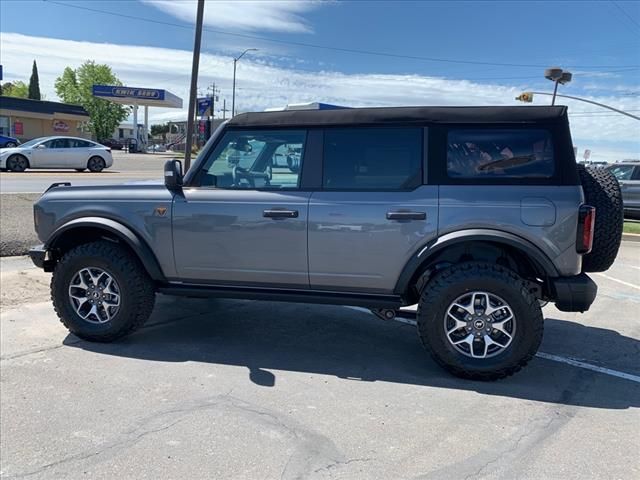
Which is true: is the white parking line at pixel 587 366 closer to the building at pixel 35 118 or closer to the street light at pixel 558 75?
the street light at pixel 558 75

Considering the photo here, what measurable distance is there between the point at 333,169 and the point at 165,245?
60.6 inches

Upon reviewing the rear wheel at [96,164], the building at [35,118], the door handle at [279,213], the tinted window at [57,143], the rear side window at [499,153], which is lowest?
the door handle at [279,213]

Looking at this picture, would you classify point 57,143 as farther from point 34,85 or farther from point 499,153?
point 34,85

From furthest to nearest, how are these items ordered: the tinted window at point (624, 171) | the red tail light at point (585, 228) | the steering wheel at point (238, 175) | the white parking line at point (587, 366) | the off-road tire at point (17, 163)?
the off-road tire at point (17, 163), the tinted window at point (624, 171), the steering wheel at point (238, 175), the white parking line at point (587, 366), the red tail light at point (585, 228)

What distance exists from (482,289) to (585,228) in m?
0.82

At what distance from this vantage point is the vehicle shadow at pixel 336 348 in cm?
396

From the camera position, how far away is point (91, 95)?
254ft

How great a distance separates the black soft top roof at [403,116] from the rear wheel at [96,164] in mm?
21474

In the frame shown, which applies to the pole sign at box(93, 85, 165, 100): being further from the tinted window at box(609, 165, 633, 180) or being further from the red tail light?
the red tail light

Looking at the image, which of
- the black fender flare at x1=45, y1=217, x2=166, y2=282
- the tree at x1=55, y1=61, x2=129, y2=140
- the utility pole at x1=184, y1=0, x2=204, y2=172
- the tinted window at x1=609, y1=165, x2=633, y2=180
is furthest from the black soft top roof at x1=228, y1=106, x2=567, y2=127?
the tree at x1=55, y1=61, x2=129, y2=140

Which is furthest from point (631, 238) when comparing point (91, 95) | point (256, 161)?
point (91, 95)

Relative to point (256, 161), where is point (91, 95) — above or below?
above

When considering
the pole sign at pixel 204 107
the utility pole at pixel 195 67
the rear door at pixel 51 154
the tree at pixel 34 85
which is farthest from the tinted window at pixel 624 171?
the tree at pixel 34 85

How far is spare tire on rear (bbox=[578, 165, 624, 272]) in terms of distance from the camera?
407cm
